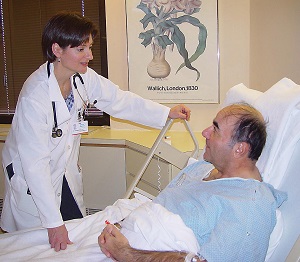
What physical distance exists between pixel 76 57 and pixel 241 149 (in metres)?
0.83

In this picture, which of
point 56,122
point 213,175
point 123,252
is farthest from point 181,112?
point 123,252

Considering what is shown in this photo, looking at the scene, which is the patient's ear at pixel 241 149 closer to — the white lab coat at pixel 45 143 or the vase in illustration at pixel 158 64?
the white lab coat at pixel 45 143

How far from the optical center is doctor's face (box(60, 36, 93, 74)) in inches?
73.9

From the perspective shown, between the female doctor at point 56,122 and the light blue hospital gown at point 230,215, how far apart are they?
0.55m

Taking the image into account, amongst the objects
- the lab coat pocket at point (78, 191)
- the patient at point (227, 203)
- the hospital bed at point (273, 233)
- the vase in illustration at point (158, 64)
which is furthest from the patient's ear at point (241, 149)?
the vase in illustration at point (158, 64)

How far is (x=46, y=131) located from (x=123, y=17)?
1.57 metres

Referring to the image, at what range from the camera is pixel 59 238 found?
1658mm

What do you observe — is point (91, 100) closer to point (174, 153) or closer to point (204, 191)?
point (174, 153)

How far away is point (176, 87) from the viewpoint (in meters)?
3.08

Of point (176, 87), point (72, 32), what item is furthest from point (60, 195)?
point (176, 87)

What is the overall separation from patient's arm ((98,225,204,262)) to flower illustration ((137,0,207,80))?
1732 mm

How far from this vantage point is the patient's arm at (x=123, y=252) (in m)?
A: 1.36

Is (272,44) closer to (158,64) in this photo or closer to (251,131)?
(158,64)

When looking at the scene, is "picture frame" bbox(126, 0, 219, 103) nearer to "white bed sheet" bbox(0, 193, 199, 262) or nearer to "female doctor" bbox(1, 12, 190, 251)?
"female doctor" bbox(1, 12, 190, 251)
